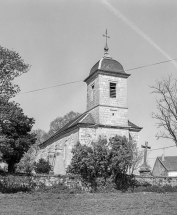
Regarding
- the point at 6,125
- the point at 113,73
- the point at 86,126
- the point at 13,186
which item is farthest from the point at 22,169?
the point at 6,125

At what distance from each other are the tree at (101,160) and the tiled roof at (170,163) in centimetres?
3089

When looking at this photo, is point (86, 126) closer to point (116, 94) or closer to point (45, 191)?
point (116, 94)

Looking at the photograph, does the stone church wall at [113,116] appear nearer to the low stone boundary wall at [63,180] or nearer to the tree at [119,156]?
the tree at [119,156]

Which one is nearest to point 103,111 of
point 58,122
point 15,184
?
point 15,184

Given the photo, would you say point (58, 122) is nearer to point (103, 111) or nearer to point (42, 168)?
point (42, 168)

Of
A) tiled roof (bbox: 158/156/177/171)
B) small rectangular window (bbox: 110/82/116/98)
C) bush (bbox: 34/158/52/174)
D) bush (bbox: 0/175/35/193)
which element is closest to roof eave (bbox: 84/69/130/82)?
small rectangular window (bbox: 110/82/116/98)

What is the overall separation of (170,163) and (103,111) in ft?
90.7

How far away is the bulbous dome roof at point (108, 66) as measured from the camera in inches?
1164

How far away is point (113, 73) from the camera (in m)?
29.5

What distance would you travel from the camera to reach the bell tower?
92.7 ft

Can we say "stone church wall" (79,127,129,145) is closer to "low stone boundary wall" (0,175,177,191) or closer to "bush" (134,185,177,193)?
"low stone boundary wall" (0,175,177,191)

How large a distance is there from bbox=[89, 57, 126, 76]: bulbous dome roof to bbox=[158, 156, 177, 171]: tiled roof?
25.5 metres

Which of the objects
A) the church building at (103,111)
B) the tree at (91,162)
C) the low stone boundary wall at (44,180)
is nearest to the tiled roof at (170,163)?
the church building at (103,111)

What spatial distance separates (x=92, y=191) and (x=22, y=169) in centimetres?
2076
